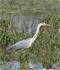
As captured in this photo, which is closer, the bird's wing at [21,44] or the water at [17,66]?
the water at [17,66]

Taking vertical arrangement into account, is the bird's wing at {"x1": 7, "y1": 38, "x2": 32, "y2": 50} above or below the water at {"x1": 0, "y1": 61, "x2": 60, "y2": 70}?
above

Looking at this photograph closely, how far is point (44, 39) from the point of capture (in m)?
5.83

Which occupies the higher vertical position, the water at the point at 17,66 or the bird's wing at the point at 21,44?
the bird's wing at the point at 21,44

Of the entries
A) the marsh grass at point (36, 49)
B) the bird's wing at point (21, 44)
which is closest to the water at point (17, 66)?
the marsh grass at point (36, 49)

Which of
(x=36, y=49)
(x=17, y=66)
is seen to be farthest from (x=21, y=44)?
(x=17, y=66)

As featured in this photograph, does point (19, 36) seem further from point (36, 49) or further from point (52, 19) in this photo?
point (52, 19)

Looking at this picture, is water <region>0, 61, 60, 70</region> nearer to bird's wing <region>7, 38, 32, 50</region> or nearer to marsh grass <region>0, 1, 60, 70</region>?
marsh grass <region>0, 1, 60, 70</region>

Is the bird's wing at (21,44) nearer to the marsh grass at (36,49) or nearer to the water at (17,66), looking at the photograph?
the marsh grass at (36,49)

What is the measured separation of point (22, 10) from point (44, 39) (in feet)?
23.4

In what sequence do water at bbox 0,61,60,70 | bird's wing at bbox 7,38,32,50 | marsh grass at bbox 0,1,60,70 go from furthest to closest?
bird's wing at bbox 7,38,32,50
marsh grass at bbox 0,1,60,70
water at bbox 0,61,60,70

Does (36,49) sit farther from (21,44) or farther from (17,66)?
(17,66)

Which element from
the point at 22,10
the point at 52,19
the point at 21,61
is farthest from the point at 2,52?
the point at 22,10

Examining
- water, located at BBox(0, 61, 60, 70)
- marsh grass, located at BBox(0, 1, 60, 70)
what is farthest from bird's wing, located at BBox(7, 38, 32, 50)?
water, located at BBox(0, 61, 60, 70)

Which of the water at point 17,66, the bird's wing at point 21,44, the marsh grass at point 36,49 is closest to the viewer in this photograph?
the water at point 17,66
